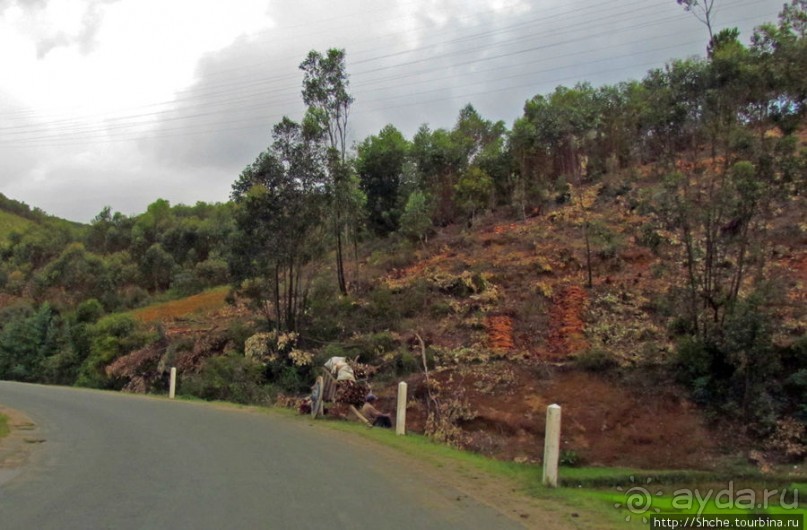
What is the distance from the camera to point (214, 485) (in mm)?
8805

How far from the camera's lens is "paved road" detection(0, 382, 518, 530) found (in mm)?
7184

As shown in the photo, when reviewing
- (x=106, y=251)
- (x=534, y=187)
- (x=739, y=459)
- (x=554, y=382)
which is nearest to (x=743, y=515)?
(x=739, y=459)

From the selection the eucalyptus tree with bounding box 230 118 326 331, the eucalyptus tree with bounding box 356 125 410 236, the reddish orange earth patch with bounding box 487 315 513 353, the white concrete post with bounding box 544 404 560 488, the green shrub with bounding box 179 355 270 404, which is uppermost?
the eucalyptus tree with bounding box 356 125 410 236

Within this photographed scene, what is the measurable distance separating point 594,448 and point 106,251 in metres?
71.5

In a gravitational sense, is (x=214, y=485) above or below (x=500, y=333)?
below

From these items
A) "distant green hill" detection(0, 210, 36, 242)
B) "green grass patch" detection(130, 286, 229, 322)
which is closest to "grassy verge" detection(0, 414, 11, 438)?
"green grass patch" detection(130, 286, 229, 322)

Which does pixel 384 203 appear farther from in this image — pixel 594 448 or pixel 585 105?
pixel 594 448

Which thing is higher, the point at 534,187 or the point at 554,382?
the point at 534,187

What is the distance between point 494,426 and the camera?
1641cm

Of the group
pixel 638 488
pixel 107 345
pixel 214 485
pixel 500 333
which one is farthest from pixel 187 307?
pixel 638 488

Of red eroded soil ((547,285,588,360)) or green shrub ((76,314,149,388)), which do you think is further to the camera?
green shrub ((76,314,149,388))

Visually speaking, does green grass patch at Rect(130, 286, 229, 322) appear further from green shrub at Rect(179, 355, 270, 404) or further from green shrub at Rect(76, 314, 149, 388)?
green shrub at Rect(179, 355, 270, 404)

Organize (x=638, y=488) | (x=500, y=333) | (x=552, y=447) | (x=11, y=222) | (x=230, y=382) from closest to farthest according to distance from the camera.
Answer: (x=552, y=447) < (x=638, y=488) < (x=500, y=333) < (x=230, y=382) < (x=11, y=222)

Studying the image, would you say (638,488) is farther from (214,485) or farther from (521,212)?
(521,212)
